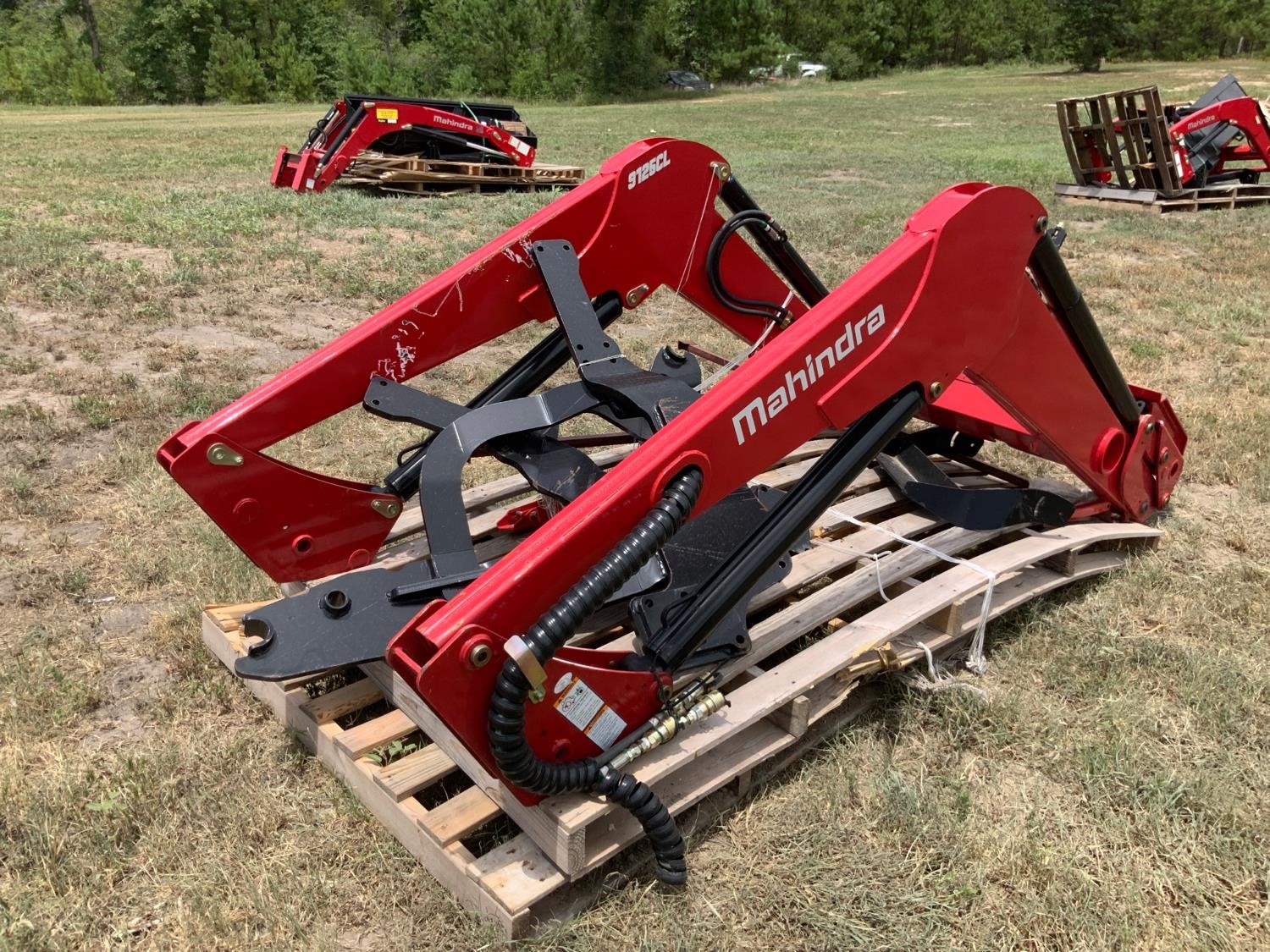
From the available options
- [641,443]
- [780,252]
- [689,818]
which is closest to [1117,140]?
[780,252]

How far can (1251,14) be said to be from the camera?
47.8 metres

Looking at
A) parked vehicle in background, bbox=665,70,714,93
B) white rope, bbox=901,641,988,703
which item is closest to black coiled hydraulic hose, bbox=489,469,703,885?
white rope, bbox=901,641,988,703

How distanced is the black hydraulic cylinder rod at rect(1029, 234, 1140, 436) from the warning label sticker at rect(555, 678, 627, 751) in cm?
186

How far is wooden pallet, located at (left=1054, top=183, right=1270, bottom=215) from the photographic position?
1155 cm

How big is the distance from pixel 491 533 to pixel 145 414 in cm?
289

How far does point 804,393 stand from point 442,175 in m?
11.4

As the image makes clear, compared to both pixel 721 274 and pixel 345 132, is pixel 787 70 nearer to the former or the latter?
pixel 345 132

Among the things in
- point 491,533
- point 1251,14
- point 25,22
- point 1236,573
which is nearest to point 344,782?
point 491,533

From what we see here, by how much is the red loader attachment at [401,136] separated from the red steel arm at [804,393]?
10.8m

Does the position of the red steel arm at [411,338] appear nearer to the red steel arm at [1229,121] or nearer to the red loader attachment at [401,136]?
the red loader attachment at [401,136]

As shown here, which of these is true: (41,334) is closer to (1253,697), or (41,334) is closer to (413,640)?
(413,640)

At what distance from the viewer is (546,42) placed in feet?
133

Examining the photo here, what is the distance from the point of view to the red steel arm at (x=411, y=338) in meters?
2.85

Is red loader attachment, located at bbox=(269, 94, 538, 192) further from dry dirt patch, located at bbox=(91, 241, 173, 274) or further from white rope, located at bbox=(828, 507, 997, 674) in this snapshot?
white rope, located at bbox=(828, 507, 997, 674)
